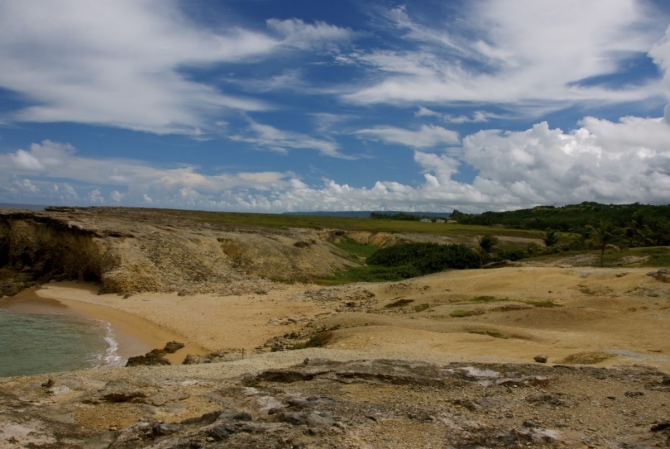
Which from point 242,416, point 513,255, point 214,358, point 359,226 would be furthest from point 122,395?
point 359,226

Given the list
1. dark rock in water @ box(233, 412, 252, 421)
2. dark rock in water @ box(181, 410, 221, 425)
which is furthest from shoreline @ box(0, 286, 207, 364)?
dark rock in water @ box(233, 412, 252, 421)

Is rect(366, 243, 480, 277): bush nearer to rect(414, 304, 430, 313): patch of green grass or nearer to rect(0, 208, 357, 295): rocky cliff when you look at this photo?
rect(0, 208, 357, 295): rocky cliff

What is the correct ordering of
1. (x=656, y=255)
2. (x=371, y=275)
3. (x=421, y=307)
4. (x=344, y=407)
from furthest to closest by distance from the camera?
(x=371, y=275)
(x=656, y=255)
(x=421, y=307)
(x=344, y=407)

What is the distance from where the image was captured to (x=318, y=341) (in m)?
16.8

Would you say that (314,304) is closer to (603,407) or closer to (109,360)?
(109,360)

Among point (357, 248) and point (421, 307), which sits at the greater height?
point (357, 248)

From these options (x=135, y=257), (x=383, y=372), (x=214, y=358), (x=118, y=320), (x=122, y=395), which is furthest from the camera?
(x=135, y=257)

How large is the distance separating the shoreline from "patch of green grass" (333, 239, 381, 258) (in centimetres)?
3193

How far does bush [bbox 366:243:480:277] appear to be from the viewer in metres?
41.9

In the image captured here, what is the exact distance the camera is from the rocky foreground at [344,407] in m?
7.05

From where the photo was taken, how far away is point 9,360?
1617 centimetres

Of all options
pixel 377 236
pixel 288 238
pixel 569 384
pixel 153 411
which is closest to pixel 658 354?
pixel 569 384

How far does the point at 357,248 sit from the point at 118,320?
39.4 metres

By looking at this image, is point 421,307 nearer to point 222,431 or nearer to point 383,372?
point 383,372
